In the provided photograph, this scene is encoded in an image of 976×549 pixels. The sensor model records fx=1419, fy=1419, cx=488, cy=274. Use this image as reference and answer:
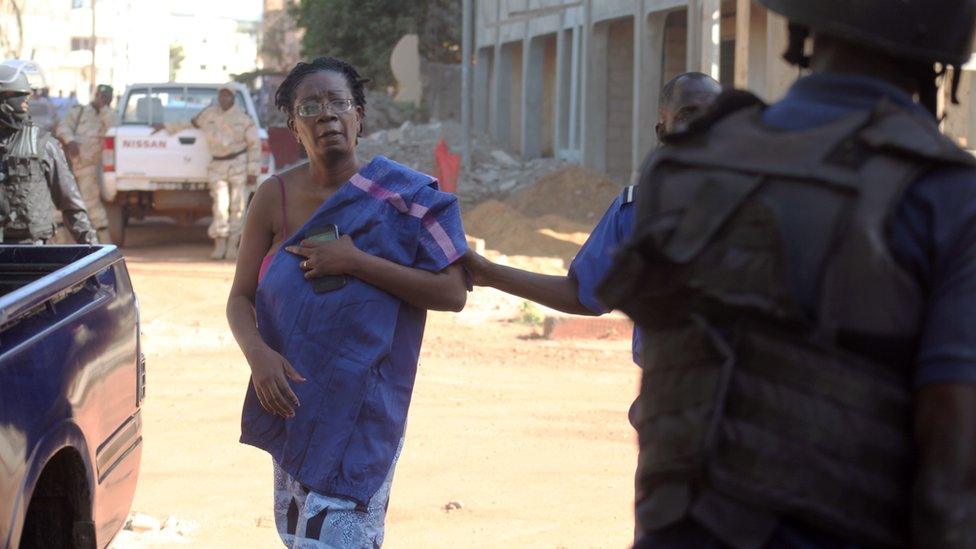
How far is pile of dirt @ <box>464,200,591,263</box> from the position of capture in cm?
1767

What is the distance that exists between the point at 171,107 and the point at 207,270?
2.70 meters

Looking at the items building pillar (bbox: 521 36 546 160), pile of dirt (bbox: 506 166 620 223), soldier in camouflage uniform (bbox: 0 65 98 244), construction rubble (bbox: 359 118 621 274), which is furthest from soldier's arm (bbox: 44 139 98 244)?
building pillar (bbox: 521 36 546 160)

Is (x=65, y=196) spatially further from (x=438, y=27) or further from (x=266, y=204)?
(x=438, y=27)

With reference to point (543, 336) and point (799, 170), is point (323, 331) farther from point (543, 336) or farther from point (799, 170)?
point (543, 336)

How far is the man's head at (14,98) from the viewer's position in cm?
794

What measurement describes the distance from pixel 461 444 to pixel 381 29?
1254 inches

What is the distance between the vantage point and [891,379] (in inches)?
74.3

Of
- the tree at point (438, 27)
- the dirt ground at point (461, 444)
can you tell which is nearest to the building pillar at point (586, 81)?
the dirt ground at point (461, 444)

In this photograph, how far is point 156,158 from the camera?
1648 centimetres

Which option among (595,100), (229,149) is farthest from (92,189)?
(595,100)

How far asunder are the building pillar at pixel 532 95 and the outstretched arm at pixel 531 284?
2408 cm

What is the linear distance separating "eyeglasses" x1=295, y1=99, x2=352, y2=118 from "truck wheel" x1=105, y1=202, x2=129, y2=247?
556 inches

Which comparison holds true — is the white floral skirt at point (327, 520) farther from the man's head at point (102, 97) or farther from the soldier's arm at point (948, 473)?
the man's head at point (102, 97)

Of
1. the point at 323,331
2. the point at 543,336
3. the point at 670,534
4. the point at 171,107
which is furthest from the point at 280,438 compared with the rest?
the point at 171,107
